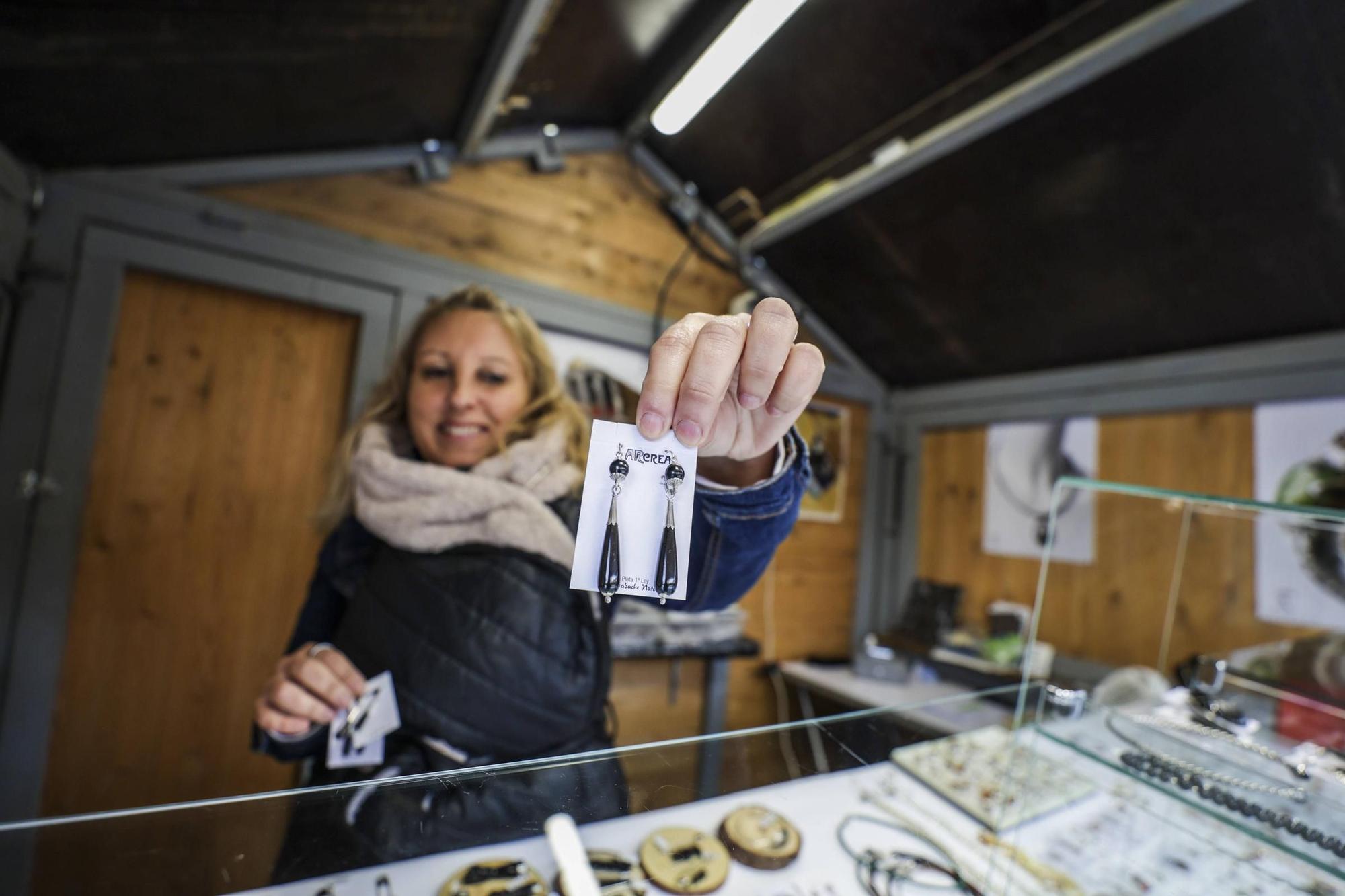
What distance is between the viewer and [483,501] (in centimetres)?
53

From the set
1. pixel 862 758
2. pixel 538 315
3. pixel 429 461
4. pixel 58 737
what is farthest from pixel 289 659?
pixel 538 315

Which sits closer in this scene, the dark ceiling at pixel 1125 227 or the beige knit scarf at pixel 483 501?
the beige knit scarf at pixel 483 501

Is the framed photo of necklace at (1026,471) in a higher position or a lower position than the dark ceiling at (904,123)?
lower

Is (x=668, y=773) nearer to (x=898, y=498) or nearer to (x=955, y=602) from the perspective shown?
(x=898, y=498)

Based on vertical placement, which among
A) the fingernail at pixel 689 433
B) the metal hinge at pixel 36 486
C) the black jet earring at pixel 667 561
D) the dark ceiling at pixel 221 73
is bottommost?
the metal hinge at pixel 36 486

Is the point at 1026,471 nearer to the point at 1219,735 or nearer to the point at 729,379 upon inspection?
the point at 1219,735

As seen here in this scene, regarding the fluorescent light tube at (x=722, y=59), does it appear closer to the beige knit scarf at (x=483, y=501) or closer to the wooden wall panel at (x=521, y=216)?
the beige knit scarf at (x=483, y=501)

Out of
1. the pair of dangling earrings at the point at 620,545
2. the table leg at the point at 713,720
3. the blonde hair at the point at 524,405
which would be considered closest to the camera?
the pair of dangling earrings at the point at 620,545

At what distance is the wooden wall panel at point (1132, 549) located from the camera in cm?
79

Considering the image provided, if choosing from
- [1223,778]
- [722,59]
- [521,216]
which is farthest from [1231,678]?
[521,216]

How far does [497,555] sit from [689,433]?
32cm

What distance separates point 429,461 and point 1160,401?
1.95 metres

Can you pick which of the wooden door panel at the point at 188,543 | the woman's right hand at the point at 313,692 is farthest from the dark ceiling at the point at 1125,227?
the wooden door panel at the point at 188,543

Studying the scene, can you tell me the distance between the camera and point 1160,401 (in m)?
1.65
